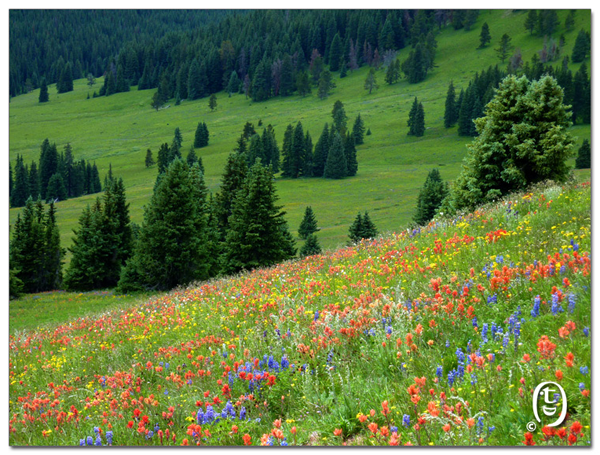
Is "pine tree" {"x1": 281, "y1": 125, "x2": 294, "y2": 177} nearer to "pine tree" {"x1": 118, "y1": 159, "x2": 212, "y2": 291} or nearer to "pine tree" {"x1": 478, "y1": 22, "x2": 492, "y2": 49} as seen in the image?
"pine tree" {"x1": 118, "y1": 159, "x2": 212, "y2": 291}

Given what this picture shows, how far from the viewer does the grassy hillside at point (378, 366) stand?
11.4 ft

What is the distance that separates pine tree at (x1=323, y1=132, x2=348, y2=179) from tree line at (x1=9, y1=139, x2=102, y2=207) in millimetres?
68311

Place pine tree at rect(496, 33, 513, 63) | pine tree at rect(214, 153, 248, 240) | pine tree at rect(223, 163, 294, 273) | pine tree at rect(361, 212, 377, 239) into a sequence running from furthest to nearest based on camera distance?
pine tree at rect(496, 33, 513, 63) < pine tree at rect(361, 212, 377, 239) < pine tree at rect(214, 153, 248, 240) < pine tree at rect(223, 163, 294, 273)

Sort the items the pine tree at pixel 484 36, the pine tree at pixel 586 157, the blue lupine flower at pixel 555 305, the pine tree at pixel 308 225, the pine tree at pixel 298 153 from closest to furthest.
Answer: the blue lupine flower at pixel 555 305
the pine tree at pixel 586 157
the pine tree at pixel 308 225
the pine tree at pixel 298 153
the pine tree at pixel 484 36

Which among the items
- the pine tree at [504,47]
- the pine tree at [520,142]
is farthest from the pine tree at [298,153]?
the pine tree at [520,142]

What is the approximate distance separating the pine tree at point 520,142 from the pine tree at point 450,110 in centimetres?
13496

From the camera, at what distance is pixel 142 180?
136 metres

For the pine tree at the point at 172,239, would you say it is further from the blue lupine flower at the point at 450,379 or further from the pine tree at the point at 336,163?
the pine tree at the point at 336,163

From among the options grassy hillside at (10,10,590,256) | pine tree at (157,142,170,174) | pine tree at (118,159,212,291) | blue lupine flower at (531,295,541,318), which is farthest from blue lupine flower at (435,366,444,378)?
pine tree at (157,142,170,174)

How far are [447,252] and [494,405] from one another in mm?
3961

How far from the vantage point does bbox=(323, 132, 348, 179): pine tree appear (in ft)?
410

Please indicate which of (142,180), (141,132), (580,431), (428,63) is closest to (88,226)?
(580,431)

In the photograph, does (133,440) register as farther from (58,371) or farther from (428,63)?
(428,63)

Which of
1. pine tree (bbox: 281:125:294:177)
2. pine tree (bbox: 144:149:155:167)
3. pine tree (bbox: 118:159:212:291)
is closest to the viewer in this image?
pine tree (bbox: 118:159:212:291)
